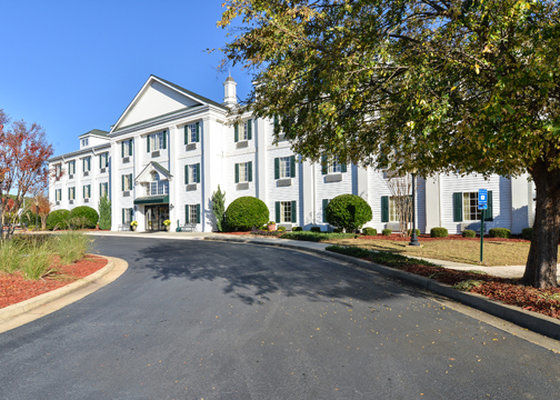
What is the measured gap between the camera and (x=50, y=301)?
19.6 ft

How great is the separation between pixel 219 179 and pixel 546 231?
2342cm

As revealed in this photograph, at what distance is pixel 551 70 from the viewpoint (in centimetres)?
396

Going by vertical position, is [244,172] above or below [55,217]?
above

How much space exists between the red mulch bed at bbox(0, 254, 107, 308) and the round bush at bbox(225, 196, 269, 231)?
14296 mm

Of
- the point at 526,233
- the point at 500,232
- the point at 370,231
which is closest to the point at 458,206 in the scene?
the point at 500,232

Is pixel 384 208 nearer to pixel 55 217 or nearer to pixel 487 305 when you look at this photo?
pixel 487 305

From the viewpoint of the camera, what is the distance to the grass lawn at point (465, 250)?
10.6 metres

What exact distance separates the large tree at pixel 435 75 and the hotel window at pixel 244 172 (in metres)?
18.9

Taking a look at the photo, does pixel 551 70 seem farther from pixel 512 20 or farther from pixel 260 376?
pixel 260 376

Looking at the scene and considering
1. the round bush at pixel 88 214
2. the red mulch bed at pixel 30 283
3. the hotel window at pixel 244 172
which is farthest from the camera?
the round bush at pixel 88 214

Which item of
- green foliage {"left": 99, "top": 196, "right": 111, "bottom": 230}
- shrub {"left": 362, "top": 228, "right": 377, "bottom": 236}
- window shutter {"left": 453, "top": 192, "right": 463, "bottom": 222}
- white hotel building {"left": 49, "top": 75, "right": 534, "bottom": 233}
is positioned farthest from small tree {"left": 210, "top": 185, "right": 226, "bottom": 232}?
window shutter {"left": 453, "top": 192, "right": 463, "bottom": 222}

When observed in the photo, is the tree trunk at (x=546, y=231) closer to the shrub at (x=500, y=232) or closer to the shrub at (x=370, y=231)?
the shrub at (x=500, y=232)

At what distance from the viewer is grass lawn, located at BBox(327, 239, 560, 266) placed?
34.7 feet

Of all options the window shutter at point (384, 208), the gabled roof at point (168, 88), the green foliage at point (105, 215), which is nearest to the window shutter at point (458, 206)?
the window shutter at point (384, 208)
